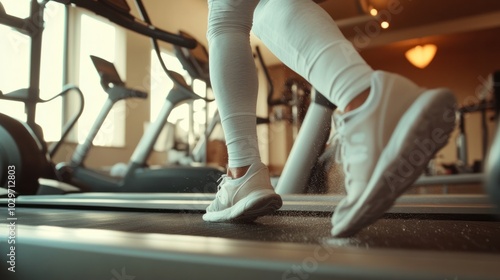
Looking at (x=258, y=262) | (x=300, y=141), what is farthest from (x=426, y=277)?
(x=300, y=141)

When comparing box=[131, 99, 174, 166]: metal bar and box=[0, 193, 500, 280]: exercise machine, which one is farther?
box=[131, 99, 174, 166]: metal bar

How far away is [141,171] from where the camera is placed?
123 inches

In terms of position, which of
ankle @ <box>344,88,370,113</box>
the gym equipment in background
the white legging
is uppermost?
the white legging

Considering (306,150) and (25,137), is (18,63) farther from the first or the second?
(306,150)

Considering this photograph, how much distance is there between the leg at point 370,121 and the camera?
0.63 m

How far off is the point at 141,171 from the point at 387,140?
268 centimetres

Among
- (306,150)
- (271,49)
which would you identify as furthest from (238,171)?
(306,150)

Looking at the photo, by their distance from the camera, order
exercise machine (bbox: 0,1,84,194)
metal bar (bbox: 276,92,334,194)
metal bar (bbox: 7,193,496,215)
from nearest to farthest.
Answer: metal bar (bbox: 7,193,496,215) → exercise machine (bbox: 0,1,84,194) → metal bar (bbox: 276,92,334,194)

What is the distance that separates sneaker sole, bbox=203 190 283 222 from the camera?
96 cm

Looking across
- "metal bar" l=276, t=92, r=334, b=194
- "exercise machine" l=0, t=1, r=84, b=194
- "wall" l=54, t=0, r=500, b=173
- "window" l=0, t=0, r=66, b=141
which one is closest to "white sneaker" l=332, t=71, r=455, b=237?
"metal bar" l=276, t=92, r=334, b=194

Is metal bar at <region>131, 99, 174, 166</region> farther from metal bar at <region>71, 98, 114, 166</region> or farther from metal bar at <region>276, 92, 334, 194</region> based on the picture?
metal bar at <region>276, 92, 334, 194</region>

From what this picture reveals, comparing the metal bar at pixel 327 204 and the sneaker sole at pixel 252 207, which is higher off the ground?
the sneaker sole at pixel 252 207

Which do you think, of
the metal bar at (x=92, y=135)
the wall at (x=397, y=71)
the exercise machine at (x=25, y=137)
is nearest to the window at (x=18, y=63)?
the exercise machine at (x=25, y=137)

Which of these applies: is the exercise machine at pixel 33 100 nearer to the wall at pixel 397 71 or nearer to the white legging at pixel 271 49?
the white legging at pixel 271 49
